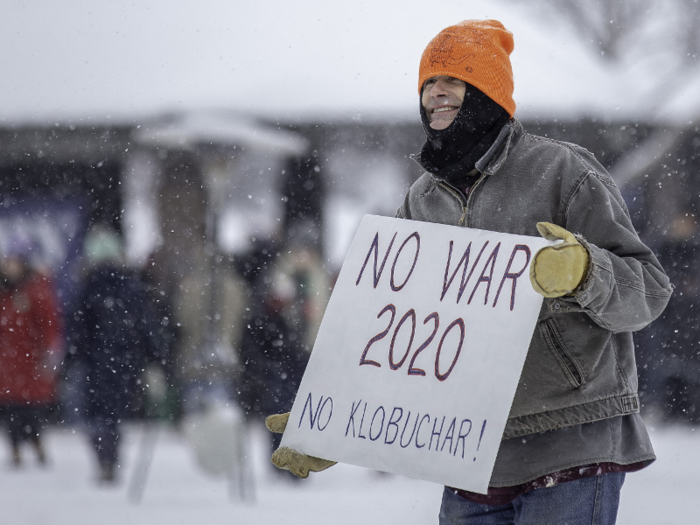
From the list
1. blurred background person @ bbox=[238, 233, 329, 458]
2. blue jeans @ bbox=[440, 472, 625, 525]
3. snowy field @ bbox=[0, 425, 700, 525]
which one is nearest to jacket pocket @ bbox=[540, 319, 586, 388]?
blue jeans @ bbox=[440, 472, 625, 525]

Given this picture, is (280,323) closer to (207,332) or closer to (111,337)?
(207,332)

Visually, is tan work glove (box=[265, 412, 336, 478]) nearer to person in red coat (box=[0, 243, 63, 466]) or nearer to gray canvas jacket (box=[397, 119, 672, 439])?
gray canvas jacket (box=[397, 119, 672, 439])

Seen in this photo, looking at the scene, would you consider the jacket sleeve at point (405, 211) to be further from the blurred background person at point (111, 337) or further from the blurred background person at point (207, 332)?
the blurred background person at point (111, 337)

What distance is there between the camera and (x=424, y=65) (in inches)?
49.4

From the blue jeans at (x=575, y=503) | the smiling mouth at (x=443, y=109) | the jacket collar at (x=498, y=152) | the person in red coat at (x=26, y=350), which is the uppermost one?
the smiling mouth at (x=443, y=109)

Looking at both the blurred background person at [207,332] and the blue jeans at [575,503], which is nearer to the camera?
the blue jeans at [575,503]

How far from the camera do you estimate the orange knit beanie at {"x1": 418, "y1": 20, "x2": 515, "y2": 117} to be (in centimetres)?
119

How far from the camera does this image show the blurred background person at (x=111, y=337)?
149 inches

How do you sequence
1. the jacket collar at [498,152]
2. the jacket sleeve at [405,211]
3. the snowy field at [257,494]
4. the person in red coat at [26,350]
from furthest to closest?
the person in red coat at [26,350], the snowy field at [257,494], the jacket sleeve at [405,211], the jacket collar at [498,152]

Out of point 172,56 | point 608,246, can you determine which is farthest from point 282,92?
point 608,246

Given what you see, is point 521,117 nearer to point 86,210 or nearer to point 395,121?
point 395,121

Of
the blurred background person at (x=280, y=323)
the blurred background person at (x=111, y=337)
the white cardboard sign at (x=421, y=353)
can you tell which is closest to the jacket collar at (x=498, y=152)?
the white cardboard sign at (x=421, y=353)

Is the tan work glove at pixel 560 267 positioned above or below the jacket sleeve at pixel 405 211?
above

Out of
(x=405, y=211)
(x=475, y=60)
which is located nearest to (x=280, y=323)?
(x=405, y=211)
